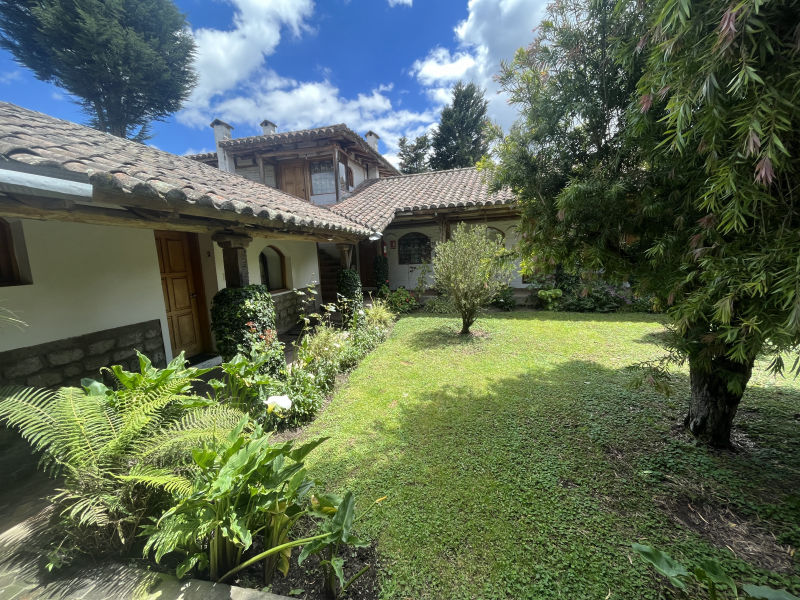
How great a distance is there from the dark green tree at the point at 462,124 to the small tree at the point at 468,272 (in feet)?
54.9

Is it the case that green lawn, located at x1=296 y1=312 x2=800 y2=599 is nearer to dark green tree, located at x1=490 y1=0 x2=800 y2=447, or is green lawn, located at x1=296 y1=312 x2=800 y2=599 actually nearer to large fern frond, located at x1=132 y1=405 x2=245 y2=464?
dark green tree, located at x1=490 y1=0 x2=800 y2=447

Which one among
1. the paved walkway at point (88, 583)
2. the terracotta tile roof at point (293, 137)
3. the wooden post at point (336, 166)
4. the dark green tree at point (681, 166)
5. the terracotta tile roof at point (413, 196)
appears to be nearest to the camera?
the dark green tree at point (681, 166)

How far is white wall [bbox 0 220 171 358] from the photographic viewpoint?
2.96m

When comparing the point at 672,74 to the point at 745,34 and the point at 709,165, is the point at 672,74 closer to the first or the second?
the point at 745,34

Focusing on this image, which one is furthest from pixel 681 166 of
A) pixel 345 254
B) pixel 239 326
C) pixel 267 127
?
pixel 267 127

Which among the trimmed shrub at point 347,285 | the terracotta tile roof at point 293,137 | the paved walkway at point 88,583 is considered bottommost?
the paved walkway at point 88,583

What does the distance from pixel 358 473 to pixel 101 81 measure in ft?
65.8

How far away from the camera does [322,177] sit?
11109mm

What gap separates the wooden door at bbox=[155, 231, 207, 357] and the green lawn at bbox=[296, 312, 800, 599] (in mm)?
2851

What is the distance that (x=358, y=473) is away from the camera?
2.62 meters

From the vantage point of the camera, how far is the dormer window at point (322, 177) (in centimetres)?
1106

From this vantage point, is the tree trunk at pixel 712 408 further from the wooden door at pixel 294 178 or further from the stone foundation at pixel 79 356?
the wooden door at pixel 294 178

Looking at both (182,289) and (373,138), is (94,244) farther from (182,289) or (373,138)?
(373,138)

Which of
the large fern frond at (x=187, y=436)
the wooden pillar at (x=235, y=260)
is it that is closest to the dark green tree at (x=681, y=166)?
the large fern frond at (x=187, y=436)
